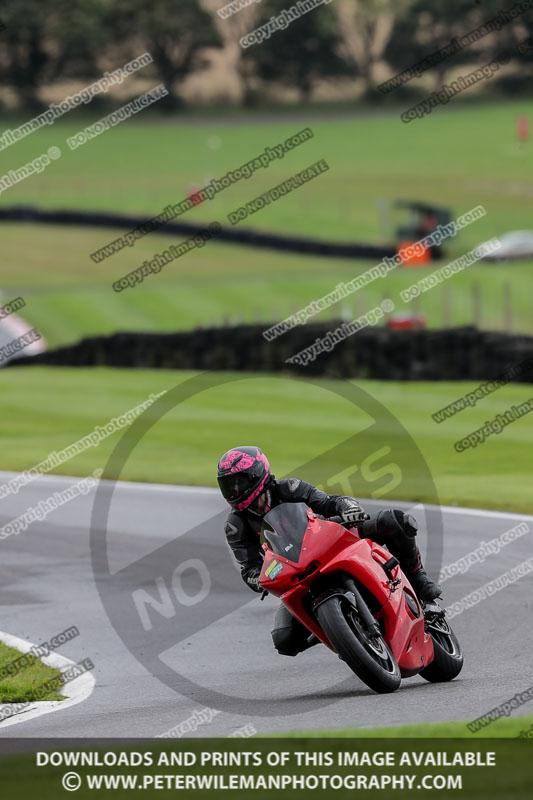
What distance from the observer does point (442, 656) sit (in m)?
8.33

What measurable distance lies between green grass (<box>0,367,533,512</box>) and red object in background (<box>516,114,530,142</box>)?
61043 mm

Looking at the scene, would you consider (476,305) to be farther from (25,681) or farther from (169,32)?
(169,32)

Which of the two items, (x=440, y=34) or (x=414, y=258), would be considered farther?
(x=440, y=34)

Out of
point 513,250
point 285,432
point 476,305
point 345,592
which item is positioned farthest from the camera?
point 513,250

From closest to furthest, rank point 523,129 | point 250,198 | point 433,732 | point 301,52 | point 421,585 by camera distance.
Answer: point 433,732 → point 421,585 → point 250,198 → point 523,129 → point 301,52

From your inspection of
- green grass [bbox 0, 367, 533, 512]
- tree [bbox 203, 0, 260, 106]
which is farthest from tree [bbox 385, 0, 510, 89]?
green grass [bbox 0, 367, 533, 512]

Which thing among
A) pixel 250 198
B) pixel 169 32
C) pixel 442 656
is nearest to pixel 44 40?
pixel 169 32

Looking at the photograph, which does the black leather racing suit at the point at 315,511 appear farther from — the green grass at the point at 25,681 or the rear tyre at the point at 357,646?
the green grass at the point at 25,681

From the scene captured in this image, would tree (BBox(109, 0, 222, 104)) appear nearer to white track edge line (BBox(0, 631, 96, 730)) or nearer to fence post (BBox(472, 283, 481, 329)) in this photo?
fence post (BBox(472, 283, 481, 329))

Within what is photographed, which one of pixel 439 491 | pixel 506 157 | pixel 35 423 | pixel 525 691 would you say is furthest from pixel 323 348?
pixel 506 157

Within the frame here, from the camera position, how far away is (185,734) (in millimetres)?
6980

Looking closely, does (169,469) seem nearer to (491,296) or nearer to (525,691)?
(525,691)

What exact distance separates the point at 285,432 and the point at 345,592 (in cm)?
1290

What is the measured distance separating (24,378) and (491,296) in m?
20.2
